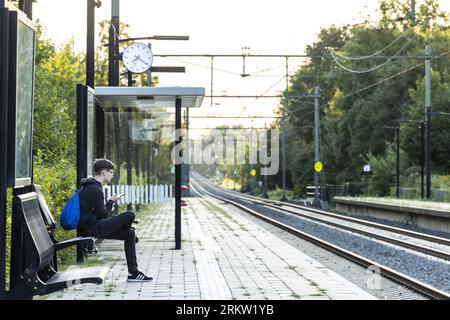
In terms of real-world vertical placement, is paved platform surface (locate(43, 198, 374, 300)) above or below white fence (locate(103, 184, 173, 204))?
below

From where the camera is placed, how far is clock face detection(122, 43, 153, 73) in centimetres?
2025

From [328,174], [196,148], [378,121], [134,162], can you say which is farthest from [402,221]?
[196,148]

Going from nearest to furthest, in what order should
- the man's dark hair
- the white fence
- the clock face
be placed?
the man's dark hair < the white fence < the clock face

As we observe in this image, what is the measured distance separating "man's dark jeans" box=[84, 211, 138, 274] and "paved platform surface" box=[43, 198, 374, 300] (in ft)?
1.11

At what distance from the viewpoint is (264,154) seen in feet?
314

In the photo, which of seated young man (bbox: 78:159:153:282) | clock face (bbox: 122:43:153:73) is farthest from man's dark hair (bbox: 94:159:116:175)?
clock face (bbox: 122:43:153:73)

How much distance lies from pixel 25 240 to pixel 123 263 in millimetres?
5288

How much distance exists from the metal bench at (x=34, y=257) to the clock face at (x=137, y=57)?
505 inches

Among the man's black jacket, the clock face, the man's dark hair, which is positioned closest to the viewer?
the man's black jacket

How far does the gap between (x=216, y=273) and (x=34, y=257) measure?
4449mm

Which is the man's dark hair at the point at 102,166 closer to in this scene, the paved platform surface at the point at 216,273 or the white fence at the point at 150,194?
the paved platform surface at the point at 216,273

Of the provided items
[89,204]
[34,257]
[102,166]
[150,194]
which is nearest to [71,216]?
[89,204]

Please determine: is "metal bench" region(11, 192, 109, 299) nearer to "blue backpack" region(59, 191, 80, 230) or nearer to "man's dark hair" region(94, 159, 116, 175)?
"blue backpack" region(59, 191, 80, 230)
